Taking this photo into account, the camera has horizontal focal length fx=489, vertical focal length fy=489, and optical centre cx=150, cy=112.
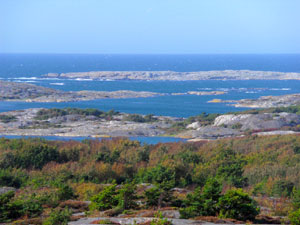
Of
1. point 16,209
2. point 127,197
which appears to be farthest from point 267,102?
point 16,209

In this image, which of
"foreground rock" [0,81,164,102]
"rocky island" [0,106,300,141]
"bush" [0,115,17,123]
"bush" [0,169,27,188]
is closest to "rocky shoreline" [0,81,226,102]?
"foreground rock" [0,81,164,102]

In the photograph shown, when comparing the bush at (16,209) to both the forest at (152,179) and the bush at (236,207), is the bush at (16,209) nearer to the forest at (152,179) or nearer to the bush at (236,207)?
the forest at (152,179)

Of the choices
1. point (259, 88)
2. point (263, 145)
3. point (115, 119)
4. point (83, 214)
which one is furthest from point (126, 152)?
point (259, 88)

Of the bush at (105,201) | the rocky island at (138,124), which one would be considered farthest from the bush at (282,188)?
the rocky island at (138,124)

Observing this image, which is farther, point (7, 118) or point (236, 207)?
point (7, 118)

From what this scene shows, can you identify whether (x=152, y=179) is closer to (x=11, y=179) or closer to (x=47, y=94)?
(x=11, y=179)

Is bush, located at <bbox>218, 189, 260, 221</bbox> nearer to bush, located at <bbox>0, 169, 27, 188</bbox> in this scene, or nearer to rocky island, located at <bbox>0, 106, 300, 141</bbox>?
bush, located at <bbox>0, 169, 27, 188</bbox>

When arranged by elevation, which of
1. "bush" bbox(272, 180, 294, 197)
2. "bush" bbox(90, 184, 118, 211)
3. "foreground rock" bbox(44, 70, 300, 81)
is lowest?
"foreground rock" bbox(44, 70, 300, 81)
